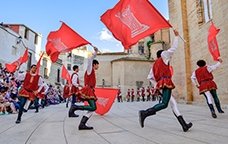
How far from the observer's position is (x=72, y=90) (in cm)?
870

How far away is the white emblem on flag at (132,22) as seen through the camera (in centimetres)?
469

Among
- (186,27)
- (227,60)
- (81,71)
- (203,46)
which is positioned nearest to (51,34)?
(227,60)

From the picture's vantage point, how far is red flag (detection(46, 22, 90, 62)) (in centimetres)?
573

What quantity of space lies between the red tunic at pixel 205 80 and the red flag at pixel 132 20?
270 cm

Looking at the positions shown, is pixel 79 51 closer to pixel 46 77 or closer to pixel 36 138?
pixel 46 77

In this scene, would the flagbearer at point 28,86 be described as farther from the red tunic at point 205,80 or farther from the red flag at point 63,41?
the red tunic at point 205,80

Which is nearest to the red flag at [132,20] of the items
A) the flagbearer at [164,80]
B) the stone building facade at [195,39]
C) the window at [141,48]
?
the flagbearer at [164,80]

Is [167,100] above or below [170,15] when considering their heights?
below

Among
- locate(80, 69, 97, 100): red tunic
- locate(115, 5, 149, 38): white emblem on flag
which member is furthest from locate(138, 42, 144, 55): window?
locate(80, 69, 97, 100): red tunic

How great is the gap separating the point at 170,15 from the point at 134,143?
50.7 ft

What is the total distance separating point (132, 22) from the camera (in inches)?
195

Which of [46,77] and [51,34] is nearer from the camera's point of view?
[51,34]

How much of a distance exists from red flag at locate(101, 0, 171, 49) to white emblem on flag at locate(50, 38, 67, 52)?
5.34 feet

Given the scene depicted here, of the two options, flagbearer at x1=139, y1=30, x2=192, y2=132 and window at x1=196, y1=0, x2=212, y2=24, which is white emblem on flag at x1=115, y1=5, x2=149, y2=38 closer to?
flagbearer at x1=139, y1=30, x2=192, y2=132
